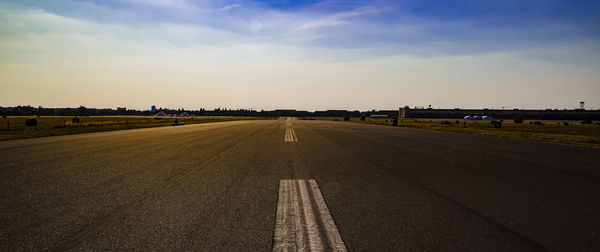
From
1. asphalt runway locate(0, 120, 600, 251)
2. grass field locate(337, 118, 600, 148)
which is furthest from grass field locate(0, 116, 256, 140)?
grass field locate(337, 118, 600, 148)

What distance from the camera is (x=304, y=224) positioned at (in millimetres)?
3926

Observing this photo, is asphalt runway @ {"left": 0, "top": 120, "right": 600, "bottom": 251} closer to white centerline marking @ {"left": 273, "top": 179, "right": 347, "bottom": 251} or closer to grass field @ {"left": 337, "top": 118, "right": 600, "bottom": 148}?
white centerline marking @ {"left": 273, "top": 179, "right": 347, "bottom": 251}

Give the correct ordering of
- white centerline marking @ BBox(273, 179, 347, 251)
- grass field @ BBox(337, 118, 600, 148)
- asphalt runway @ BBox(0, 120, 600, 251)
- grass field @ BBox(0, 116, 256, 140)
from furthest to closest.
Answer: grass field @ BBox(0, 116, 256, 140)
grass field @ BBox(337, 118, 600, 148)
asphalt runway @ BBox(0, 120, 600, 251)
white centerline marking @ BBox(273, 179, 347, 251)

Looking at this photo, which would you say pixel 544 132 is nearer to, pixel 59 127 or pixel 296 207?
pixel 296 207

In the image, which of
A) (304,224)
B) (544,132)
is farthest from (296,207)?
(544,132)

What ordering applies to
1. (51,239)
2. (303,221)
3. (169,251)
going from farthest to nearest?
(303,221)
(51,239)
(169,251)

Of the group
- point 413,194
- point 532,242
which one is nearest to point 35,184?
point 413,194

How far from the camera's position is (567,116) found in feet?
459

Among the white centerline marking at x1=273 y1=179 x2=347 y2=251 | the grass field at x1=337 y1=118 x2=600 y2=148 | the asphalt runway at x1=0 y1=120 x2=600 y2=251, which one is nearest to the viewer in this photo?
the white centerline marking at x1=273 y1=179 x2=347 y2=251

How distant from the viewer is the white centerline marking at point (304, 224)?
3299mm

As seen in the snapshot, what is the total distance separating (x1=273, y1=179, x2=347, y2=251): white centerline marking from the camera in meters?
3.30

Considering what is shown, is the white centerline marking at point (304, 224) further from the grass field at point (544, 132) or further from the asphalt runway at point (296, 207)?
the grass field at point (544, 132)

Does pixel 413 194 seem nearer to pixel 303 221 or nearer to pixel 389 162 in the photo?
pixel 303 221

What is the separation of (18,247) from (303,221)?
3.13m
